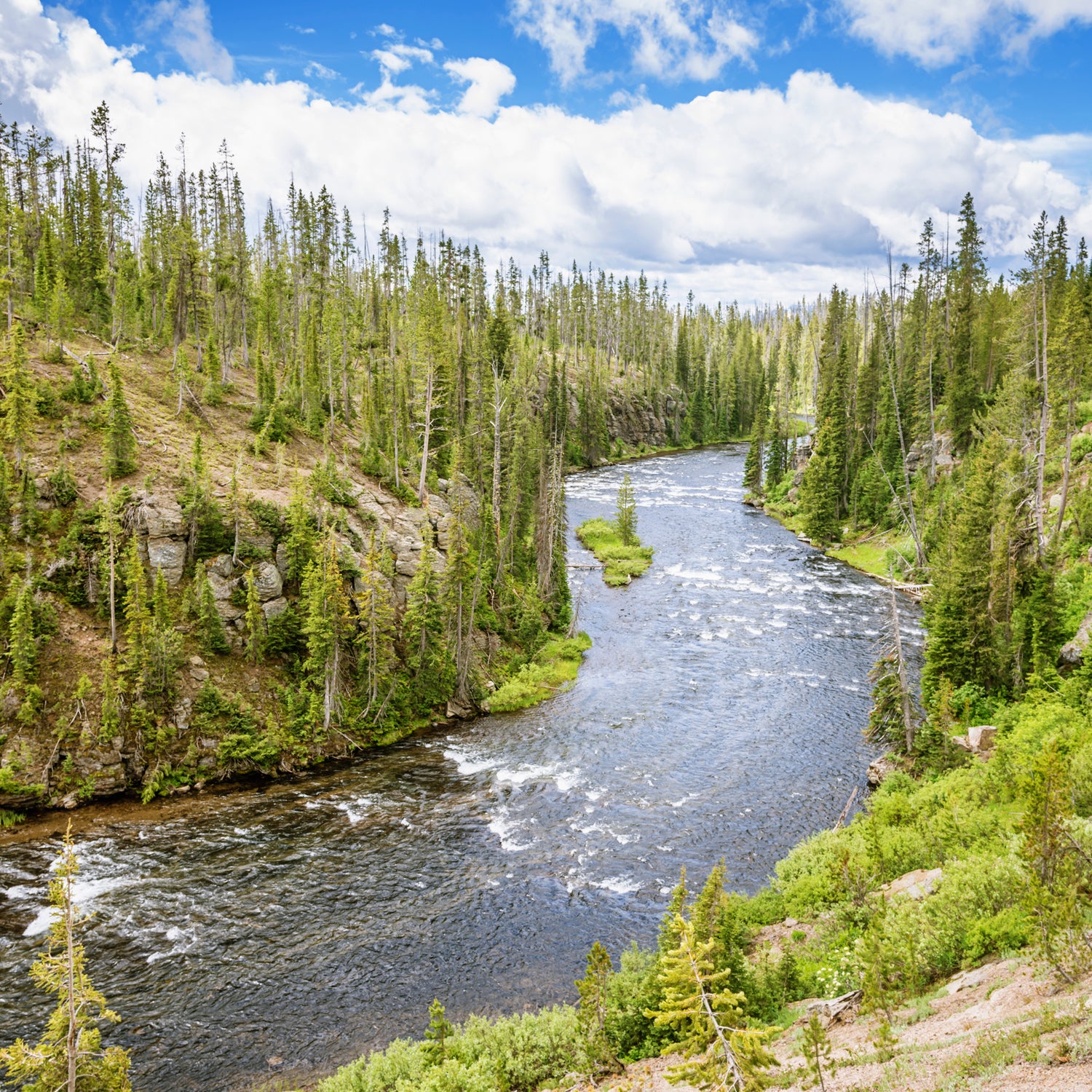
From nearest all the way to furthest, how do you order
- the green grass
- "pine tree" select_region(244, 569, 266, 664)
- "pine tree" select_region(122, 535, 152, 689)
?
"pine tree" select_region(122, 535, 152, 689)
"pine tree" select_region(244, 569, 266, 664)
the green grass

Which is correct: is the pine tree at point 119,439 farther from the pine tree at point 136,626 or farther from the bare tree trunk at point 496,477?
the bare tree trunk at point 496,477

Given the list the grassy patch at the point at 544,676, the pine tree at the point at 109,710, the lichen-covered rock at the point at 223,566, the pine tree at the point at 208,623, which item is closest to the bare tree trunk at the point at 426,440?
the grassy patch at the point at 544,676

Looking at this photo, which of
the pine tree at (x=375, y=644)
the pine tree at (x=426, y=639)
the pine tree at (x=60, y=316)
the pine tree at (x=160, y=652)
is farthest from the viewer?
the pine tree at (x=60, y=316)

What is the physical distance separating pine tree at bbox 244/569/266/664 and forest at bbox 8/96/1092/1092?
0.15 m

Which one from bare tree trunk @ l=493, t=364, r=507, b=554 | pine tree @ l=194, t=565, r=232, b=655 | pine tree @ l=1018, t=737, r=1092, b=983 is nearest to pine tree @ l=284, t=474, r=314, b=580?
pine tree @ l=194, t=565, r=232, b=655

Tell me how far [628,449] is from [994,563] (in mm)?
104079

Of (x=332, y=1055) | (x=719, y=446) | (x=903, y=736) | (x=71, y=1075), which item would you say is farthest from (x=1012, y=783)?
(x=719, y=446)

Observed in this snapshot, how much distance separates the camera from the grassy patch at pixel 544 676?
4034 centimetres

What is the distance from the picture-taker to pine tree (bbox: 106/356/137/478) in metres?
37.7

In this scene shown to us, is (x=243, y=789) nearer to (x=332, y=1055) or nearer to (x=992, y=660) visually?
(x=332, y=1055)

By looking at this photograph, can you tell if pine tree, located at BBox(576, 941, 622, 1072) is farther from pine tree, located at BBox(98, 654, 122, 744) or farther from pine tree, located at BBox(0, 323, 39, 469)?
pine tree, located at BBox(0, 323, 39, 469)

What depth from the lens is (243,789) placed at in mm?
31188

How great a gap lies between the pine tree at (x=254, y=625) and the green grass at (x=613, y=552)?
32.6 m

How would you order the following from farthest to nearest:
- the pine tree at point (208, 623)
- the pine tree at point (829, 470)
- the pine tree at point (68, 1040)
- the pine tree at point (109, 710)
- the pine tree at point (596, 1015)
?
1. the pine tree at point (829, 470)
2. the pine tree at point (208, 623)
3. the pine tree at point (109, 710)
4. the pine tree at point (596, 1015)
5. the pine tree at point (68, 1040)
